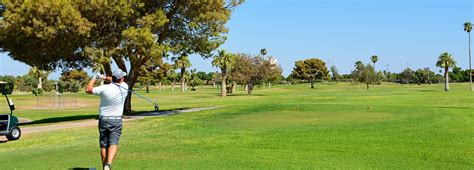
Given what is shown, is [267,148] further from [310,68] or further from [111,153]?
[310,68]

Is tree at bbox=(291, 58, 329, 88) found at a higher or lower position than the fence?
higher

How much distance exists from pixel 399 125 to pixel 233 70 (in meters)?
82.2

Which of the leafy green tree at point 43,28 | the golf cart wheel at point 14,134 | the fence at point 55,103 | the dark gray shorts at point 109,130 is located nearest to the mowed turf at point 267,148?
the golf cart wheel at point 14,134

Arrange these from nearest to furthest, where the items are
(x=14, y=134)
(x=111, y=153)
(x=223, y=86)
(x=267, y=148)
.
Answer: (x=111, y=153)
(x=267, y=148)
(x=14, y=134)
(x=223, y=86)

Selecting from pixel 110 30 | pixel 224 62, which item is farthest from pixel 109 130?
pixel 224 62

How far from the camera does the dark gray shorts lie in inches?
409

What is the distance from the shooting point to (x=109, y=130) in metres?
10.4

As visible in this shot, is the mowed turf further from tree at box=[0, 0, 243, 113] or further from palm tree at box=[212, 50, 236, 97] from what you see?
palm tree at box=[212, 50, 236, 97]

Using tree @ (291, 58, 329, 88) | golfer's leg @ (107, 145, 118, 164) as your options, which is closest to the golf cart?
golfer's leg @ (107, 145, 118, 164)

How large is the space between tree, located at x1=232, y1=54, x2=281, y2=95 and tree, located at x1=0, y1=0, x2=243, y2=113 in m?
61.6

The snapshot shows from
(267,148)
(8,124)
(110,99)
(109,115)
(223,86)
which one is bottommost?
(267,148)

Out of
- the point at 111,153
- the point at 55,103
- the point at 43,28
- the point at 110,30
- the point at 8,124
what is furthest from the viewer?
the point at 55,103

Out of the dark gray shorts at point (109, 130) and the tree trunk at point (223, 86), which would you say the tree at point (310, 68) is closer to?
the tree trunk at point (223, 86)

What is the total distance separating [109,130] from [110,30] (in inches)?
821
